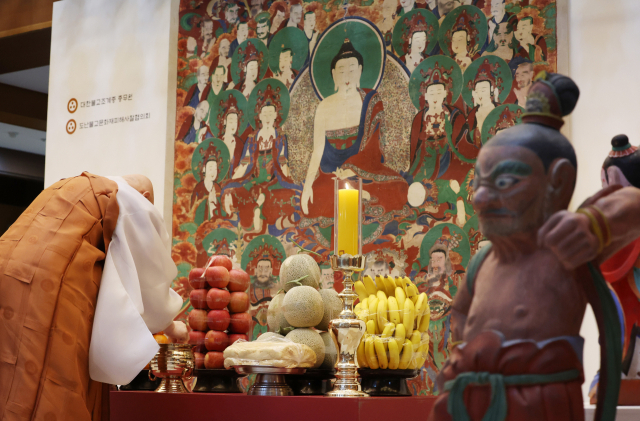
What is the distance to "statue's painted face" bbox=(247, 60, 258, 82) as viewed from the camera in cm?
409

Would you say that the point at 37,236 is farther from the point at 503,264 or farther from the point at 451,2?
the point at 451,2

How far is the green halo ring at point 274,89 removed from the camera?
3959 millimetres

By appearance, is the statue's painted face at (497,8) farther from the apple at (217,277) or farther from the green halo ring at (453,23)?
the apple at (217,277)

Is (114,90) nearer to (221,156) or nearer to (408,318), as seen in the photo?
→ (221,156)

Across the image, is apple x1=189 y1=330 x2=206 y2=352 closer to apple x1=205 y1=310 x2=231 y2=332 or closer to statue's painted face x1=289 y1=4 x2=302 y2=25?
apple x1=205 y1=310 x2=231 y2=332

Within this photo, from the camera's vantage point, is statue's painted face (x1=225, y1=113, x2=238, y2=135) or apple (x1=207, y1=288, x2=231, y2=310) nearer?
apple (x1=207, y1=288, x2=231, y2=310)

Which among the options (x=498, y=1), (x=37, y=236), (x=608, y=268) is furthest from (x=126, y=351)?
(x=498, y=1)

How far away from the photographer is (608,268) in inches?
62.7

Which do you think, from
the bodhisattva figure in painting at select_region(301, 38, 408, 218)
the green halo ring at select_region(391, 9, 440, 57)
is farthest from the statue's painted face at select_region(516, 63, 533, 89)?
the bodhisattva figure in painting at select_region(301, 38, 408, 218)

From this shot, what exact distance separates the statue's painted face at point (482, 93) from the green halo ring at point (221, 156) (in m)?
1.53

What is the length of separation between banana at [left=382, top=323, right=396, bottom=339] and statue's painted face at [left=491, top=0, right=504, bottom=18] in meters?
2.13

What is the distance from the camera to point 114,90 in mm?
4480

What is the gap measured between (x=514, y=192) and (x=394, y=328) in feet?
3.77

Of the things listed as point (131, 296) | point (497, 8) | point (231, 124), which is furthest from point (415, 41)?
point (131, 296)
